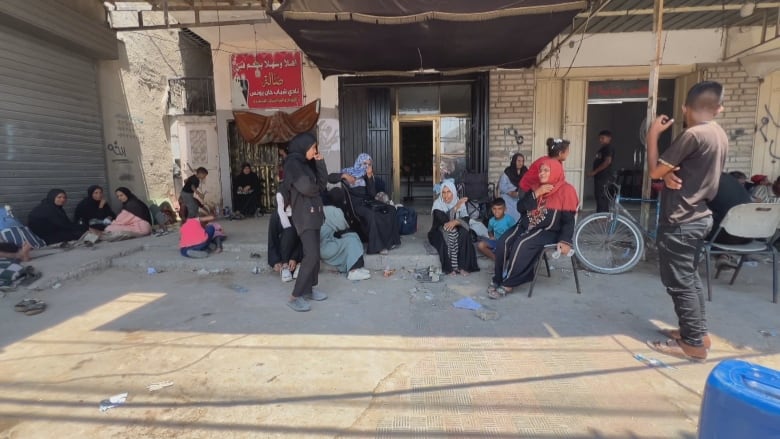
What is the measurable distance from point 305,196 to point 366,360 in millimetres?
1642

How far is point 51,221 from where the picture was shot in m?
6.52

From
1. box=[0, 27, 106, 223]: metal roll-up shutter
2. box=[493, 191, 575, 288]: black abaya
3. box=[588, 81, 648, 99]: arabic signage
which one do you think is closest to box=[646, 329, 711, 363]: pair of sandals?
box=[493, 191, 575, 288]: black abaya

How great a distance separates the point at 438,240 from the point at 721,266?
3.10 metres

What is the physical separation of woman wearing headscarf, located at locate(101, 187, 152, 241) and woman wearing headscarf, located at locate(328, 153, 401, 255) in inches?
143

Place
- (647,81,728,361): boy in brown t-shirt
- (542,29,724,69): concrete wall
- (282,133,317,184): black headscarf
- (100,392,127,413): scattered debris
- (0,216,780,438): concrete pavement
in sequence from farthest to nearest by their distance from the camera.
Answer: (542,29,724,69): concrete wall
(282,133,317,184): black headscarf
(647,81,728,361): boy in brown t-shirt
(100,392,127,413): scattered debris
(0,216,780,438): concrete pavement

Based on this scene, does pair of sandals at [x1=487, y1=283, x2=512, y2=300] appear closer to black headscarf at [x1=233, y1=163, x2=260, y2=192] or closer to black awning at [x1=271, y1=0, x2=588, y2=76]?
black awning at [x1=271, y1=0, x2=588, y2=76]

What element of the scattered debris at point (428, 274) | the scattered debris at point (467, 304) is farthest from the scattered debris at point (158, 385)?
the scattered debris at point (428, 274)

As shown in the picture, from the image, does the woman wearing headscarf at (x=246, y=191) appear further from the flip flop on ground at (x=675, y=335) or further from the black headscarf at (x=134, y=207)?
the flip flop on ground at (x=675, y=335)

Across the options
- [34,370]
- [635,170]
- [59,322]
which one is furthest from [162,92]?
[635,170]

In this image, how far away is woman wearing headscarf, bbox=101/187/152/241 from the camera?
6.66 m

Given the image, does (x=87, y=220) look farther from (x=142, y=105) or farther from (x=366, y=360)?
(x=366, y=360)

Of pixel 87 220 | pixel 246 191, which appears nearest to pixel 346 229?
pixel 246 191

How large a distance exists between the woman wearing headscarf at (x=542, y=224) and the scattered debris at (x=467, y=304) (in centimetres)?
26

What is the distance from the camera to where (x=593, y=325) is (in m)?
3.51
